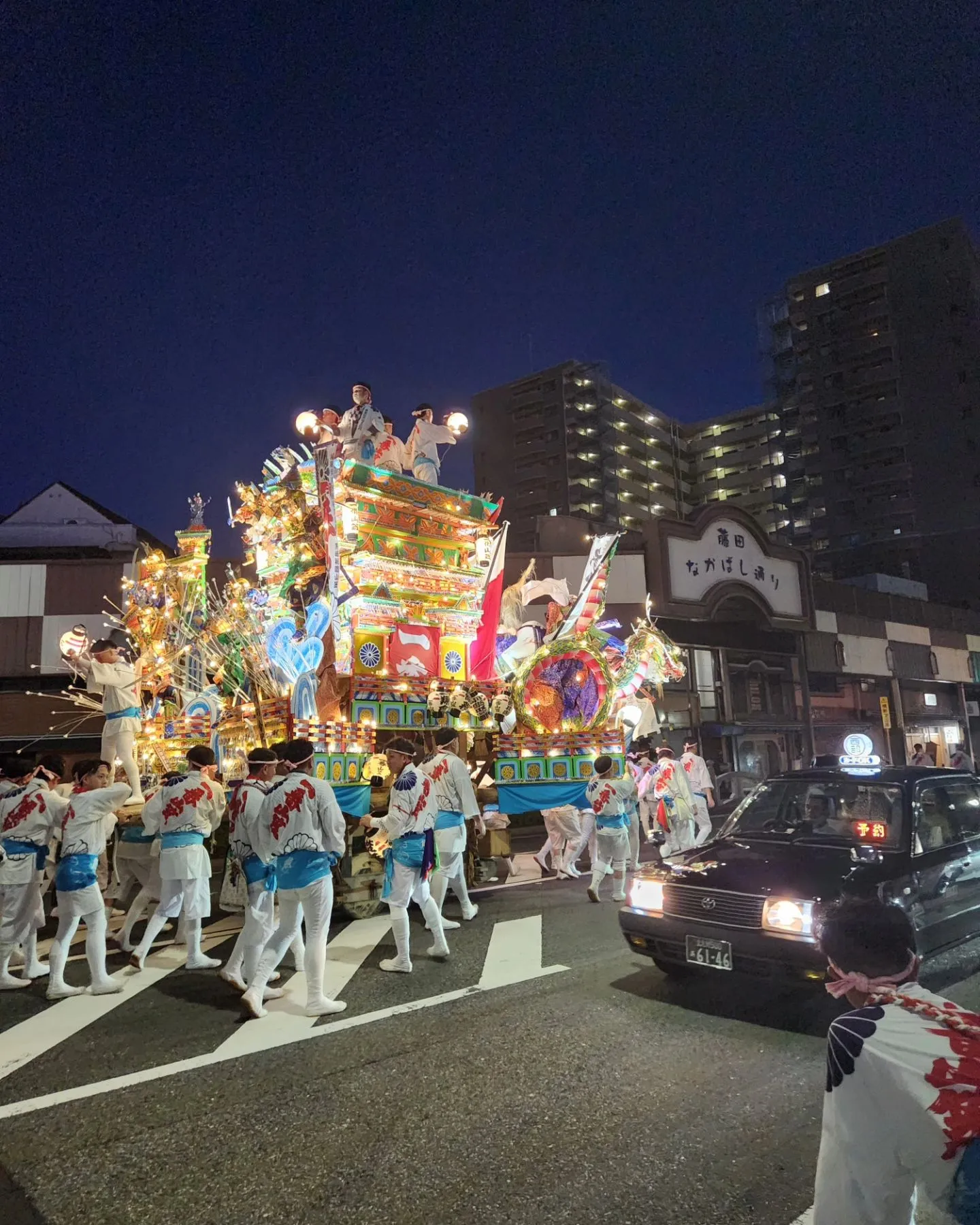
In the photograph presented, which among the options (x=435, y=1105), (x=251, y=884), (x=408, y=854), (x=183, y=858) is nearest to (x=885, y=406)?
(x=408, y=854)


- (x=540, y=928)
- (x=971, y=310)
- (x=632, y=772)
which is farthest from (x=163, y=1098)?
(x=971, y=310)

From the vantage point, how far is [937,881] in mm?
5652

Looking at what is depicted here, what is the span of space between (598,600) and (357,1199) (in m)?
9.81

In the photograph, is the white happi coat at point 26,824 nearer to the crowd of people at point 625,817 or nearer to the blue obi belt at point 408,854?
the blue obi belt at point 408,854

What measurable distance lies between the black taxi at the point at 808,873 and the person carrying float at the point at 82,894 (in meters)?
4.34

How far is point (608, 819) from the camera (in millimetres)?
9578

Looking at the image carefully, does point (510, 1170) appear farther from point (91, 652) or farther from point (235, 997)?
point (91, 652)

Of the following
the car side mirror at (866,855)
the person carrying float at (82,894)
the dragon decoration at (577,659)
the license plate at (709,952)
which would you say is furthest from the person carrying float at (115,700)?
the car side mirror at (866,855)

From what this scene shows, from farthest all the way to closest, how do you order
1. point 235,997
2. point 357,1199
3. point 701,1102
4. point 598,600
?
point 598,600 < point 235,997 < point 701,1102 < point 357,1199

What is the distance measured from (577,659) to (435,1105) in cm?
794

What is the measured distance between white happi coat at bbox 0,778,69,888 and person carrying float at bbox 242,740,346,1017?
2209 mm

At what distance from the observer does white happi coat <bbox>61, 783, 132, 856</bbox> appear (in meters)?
6.55

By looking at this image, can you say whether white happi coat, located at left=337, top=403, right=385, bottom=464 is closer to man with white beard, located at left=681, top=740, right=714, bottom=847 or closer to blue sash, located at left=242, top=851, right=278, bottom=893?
blue sash, located at left=242, top=851, right=278, bottom=893

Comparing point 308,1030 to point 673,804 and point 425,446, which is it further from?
point 425,446
